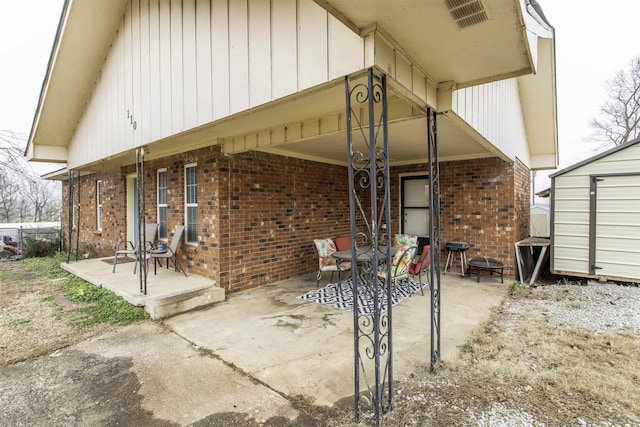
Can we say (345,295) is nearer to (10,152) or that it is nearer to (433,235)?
(433,235)

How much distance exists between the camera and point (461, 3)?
6.11ft

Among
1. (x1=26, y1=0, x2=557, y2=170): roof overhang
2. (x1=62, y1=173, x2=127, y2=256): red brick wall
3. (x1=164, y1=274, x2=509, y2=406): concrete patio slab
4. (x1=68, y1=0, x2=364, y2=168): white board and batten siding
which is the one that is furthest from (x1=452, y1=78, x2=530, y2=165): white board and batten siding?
(x1=62, y1=173, x2=127, y2=256): red brick wall

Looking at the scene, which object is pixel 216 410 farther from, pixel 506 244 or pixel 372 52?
pixel 506 244

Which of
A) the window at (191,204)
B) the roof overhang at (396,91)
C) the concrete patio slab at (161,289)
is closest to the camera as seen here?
the roof overhang at (396,91)

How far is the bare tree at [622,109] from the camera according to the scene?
1523 cm

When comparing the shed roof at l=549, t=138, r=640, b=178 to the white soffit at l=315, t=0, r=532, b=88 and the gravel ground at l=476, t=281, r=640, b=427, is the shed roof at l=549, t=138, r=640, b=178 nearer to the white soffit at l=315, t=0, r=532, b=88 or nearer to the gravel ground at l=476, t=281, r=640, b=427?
the gravel ground at l=476, t=281, r=640, b=427

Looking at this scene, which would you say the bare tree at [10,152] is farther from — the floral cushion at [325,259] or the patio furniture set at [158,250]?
the floral cushion at [325,259]

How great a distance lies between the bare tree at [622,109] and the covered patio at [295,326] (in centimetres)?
1601

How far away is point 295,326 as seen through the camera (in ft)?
12.8

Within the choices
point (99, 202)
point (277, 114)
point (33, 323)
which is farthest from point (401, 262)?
point (99, 202)

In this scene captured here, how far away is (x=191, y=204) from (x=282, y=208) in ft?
5.48

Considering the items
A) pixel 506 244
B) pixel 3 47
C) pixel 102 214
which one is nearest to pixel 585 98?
pixel 506 244

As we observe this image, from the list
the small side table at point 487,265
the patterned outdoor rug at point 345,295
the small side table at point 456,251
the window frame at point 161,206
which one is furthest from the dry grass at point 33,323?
the small side table at point 487,265

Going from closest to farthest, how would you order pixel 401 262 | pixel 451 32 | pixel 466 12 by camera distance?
pixel 466 12 < pixel 451 32 < pixel 401 262
